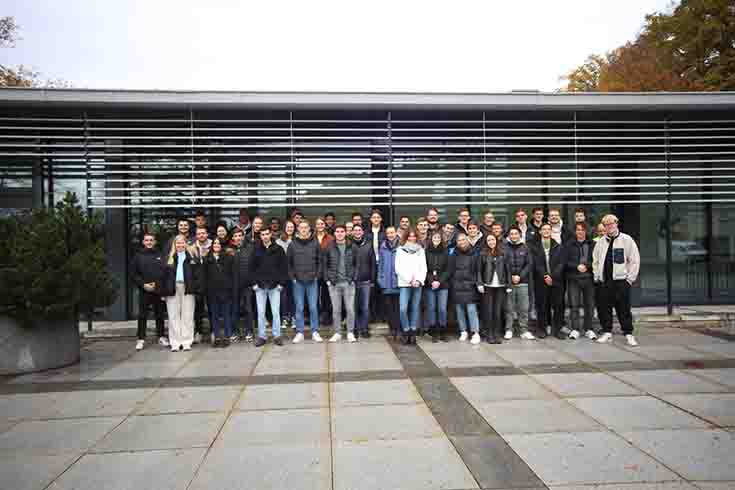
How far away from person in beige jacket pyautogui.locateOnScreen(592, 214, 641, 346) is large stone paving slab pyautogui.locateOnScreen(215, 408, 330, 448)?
5.52 m

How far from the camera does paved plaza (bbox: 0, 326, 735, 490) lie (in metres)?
3.50

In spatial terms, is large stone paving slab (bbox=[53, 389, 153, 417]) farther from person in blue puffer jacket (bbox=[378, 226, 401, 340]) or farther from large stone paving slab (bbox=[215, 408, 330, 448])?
person in blue puffer jacket (bbox=[378, 226, 401, 340])

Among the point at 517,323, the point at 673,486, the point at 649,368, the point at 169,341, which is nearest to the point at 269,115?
the point at 169,341

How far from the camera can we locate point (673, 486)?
329cm

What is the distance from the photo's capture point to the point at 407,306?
8023 mm

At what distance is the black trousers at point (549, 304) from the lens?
8219 mm

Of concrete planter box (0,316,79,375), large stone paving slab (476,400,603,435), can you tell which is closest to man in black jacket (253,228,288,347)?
concrete planter box (0,316,79,375)

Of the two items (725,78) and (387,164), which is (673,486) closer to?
(387,164)

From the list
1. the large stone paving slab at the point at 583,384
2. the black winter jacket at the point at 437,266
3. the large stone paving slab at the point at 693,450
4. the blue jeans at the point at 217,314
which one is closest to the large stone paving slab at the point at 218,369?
the blue jeans at the point at 217,314

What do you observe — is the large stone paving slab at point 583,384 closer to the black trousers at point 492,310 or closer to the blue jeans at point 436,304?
the black trousers at point 492,310

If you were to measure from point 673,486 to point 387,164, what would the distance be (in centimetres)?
759

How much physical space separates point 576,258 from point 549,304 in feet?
3.07

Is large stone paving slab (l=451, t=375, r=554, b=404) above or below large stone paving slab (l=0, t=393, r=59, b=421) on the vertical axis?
above

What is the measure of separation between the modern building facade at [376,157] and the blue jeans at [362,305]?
6.26 feet
